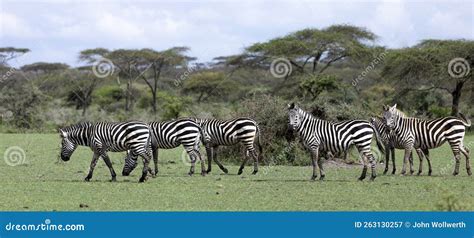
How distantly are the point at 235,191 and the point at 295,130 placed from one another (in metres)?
2.12

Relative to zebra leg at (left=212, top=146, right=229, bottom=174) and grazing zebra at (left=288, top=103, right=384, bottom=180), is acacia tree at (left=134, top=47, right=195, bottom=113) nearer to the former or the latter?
zebra leg at (left=212, top=146, right=229, bottom=174)

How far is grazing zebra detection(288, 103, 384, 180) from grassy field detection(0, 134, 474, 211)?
491 millimetres

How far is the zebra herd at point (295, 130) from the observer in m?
12.6

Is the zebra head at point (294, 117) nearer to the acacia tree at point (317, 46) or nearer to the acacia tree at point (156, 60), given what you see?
the acacia tree at point (317, 46)

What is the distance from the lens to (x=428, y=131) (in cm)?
1361

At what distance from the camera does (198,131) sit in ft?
45.5

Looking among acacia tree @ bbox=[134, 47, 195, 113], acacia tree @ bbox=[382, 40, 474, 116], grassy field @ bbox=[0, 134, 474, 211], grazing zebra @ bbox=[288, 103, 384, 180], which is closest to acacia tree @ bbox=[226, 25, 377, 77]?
acacia tree @ bbox=[382, 40, 474, 116]

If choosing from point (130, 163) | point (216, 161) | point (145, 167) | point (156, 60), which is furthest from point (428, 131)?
point (156, 60)

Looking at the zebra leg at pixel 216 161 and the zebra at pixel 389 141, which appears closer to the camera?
the zebra at pixel 389 141

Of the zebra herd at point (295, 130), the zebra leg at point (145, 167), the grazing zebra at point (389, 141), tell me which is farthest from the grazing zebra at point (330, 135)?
the zebra leg at point (145, 167)

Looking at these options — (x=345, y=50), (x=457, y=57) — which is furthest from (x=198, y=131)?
(x=345, y=50)

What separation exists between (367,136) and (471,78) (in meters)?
21.0

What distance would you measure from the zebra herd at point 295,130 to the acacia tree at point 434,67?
18.1 metres

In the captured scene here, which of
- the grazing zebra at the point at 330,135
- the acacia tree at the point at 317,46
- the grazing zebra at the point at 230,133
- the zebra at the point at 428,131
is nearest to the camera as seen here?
the grazing zebra at the point at 330,135
